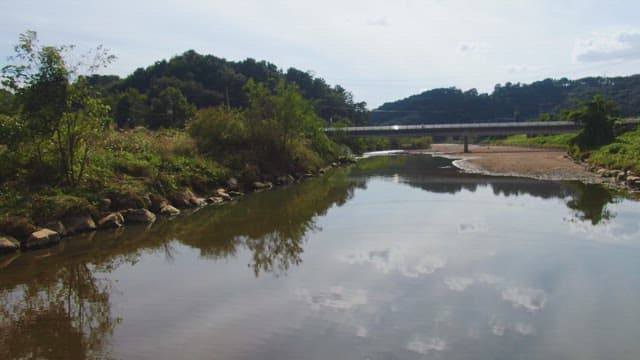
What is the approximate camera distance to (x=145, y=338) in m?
10.9

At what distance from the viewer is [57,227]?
2056 centimetres

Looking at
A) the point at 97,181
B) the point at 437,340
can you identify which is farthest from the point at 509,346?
the point at 97,181

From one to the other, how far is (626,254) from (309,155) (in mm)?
36549

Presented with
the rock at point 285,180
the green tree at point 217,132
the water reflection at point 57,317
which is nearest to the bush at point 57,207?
the water reflection at point 57,317

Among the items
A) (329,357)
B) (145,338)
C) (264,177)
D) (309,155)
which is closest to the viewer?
(329,357)

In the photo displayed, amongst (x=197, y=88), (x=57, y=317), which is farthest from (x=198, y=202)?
(x=197, y=88)

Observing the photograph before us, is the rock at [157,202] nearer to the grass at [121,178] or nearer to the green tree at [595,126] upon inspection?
the grass at [121,178]

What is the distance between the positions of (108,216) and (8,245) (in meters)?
5.10

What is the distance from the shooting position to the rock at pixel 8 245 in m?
18.1

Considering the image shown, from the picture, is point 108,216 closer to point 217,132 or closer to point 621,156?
point 217,132

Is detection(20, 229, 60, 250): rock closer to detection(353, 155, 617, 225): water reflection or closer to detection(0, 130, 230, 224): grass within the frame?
detection(0, 130, 230, 224): grass

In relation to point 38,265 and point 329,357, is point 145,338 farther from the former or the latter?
point 38,265

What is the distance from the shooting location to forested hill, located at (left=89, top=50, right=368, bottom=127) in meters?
93.8

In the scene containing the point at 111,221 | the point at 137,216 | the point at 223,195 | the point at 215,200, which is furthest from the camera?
the point at 223,195
